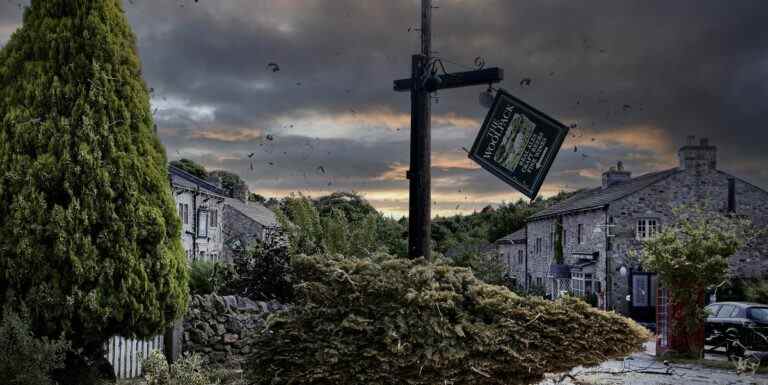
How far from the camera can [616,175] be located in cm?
3800

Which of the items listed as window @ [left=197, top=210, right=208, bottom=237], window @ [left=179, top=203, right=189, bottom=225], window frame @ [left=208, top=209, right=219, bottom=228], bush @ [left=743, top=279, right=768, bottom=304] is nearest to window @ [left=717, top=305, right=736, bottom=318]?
bush @ [left=743, top=279, right=768, bottom=304]

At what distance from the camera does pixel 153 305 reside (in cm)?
927

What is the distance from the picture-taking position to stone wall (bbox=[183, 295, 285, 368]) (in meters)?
12.3

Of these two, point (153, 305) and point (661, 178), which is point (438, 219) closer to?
point (661, 178)

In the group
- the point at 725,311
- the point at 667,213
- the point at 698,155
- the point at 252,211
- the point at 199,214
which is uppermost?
the point at 698,155

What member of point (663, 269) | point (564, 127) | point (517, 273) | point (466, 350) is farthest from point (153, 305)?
point (517, 273)

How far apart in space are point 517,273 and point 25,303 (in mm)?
40566

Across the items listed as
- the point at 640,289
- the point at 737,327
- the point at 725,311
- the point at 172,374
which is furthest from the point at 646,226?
the point at 172,374

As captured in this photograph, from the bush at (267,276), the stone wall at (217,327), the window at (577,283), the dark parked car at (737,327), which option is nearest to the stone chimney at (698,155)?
the window at (577,283)

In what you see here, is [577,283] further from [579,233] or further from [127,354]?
[127,354]

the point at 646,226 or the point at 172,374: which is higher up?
the point at 646,226

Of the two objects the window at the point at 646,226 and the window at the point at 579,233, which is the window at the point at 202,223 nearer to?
the window at the point at 579,233

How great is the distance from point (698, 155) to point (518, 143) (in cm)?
2716

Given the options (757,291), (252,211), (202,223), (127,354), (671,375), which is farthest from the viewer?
(252,211)
